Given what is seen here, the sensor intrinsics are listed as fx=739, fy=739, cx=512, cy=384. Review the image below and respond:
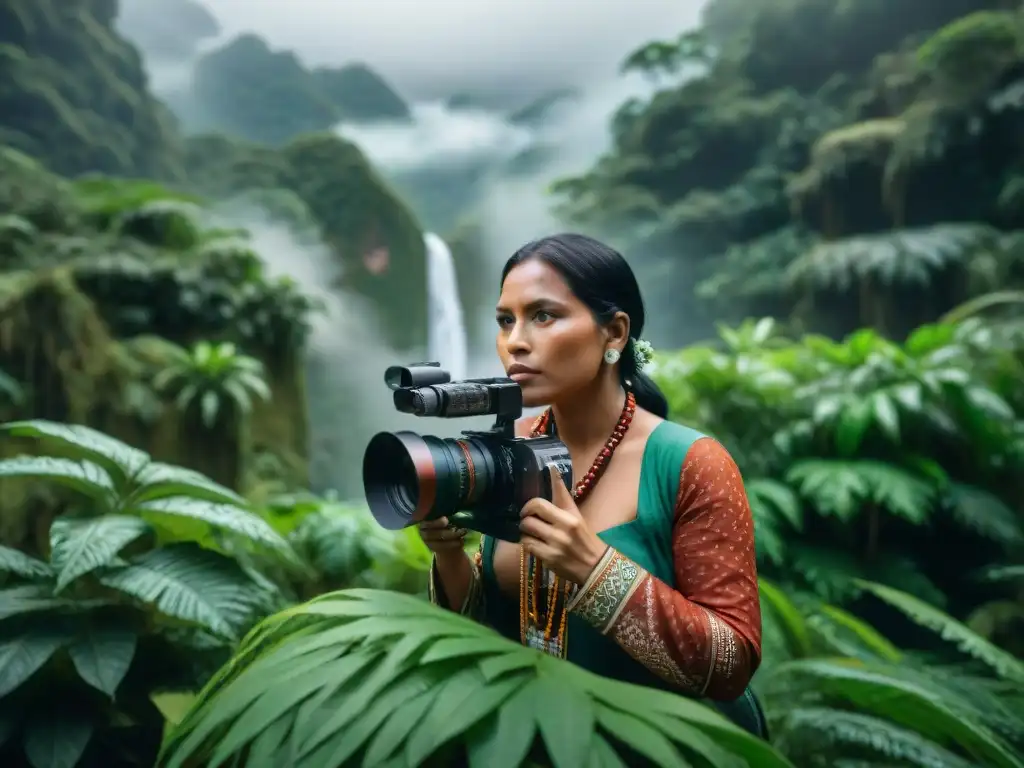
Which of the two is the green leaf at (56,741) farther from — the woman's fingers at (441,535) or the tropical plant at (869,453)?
the tropical plant at (869,453)

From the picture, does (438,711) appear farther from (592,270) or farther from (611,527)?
(592,270)

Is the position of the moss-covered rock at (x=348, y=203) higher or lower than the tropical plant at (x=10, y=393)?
higher

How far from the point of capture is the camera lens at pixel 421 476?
93 centimetres

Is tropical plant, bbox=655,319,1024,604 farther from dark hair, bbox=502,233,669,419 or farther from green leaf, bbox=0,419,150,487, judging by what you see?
green leaf, bbox=0,419,150,487

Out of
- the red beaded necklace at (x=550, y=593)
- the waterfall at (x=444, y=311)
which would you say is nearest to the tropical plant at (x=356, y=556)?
the red beaded necklace at (x=550, y=593)

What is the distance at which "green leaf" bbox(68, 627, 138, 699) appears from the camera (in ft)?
4.41

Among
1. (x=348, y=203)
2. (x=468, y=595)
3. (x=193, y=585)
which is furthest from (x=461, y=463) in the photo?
(x=348, y=203)

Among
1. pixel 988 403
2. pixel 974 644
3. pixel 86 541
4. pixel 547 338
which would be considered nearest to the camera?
pixel 547 338

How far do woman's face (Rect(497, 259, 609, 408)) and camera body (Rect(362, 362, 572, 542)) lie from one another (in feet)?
0.18

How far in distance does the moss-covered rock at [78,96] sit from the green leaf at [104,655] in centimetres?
694

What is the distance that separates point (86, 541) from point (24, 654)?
0.72ft

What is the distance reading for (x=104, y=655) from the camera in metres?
1.41

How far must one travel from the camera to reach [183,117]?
8477mm

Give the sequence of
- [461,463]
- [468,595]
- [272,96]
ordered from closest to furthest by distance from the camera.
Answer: [461,463]
[468,595]
[272,96]
